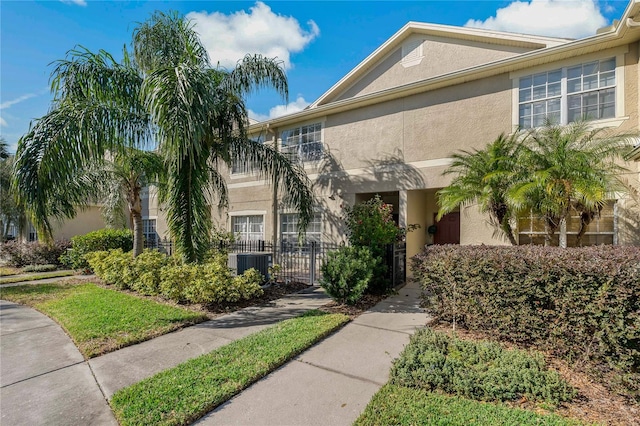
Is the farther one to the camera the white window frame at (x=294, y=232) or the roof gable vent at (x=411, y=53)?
the white window frame at (x=294, y=232)

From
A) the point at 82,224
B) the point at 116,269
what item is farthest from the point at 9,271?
the point at 82,224

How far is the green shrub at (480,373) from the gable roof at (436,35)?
958 centimetres

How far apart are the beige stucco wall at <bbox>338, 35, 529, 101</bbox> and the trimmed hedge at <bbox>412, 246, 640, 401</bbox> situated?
7.89 meters

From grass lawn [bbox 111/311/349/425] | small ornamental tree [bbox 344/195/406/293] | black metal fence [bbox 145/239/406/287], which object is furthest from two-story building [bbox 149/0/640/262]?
grass lawn [bbox 111/311/349/425]

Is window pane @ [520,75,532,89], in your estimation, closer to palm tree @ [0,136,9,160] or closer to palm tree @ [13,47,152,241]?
palm tree @ [13,47,152,241]

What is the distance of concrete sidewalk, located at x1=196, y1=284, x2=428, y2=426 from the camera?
3119 mm

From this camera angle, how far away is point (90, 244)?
43.6 feet

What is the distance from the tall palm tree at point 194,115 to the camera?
21.0 ft

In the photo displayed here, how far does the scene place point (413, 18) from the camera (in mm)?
11109

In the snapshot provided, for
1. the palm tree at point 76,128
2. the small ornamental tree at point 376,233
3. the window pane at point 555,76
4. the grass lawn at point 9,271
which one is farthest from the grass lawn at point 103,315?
the window pane at point 555,76

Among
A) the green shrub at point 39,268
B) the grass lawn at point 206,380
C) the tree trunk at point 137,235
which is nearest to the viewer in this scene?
the grass lawn at point 206,380

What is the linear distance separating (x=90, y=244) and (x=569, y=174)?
678 inches

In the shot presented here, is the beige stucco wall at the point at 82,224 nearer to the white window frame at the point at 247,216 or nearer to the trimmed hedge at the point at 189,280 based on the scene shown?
the white window frame at the point at 247,216

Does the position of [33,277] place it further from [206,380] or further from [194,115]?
[206,380]
